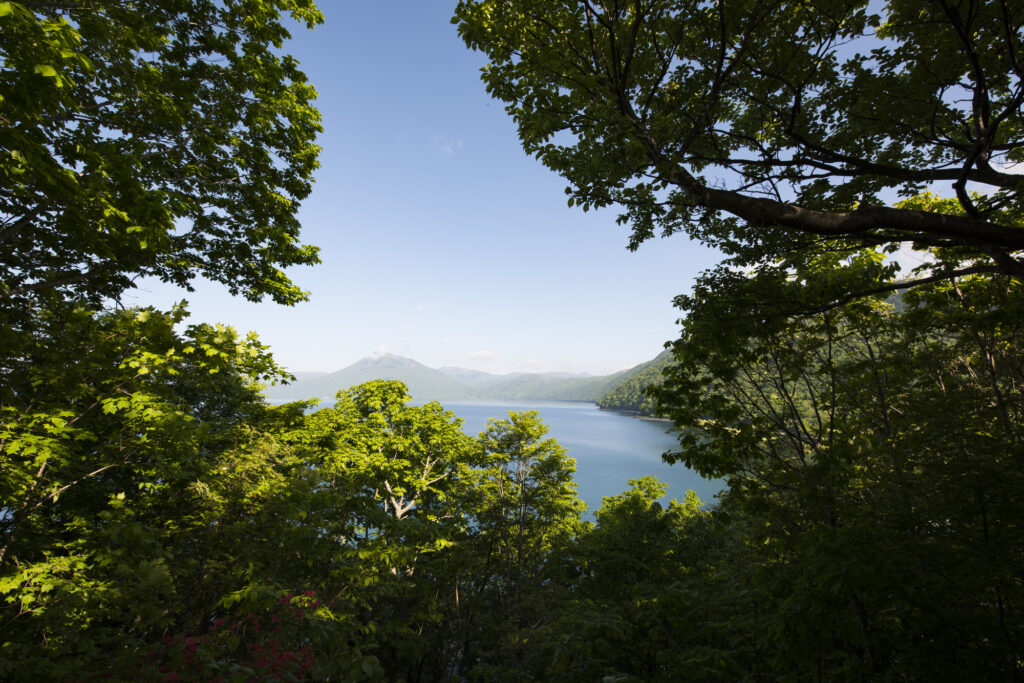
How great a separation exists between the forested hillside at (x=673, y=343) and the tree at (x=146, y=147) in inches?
2.0

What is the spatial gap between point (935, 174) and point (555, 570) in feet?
54.3

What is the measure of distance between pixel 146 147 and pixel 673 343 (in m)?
9.21

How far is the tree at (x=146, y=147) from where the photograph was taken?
3537 millimetres

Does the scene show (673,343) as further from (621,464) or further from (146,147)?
(621,464)

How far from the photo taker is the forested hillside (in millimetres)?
3516

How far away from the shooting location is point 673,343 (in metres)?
5.39

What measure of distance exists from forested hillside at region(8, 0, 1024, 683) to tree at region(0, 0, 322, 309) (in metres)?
0.05

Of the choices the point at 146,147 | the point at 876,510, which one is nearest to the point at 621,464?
the point at 876,510

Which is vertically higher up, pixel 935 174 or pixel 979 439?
pixel 935 174

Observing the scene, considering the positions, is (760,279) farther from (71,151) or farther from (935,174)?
(71,151)

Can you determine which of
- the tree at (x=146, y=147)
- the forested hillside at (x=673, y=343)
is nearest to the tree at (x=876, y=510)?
the forested hillside at (x=673, y=343)

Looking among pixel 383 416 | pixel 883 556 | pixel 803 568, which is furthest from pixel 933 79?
pixel 383 416

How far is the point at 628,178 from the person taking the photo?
18.2 ft

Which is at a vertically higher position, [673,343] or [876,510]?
[673,343]
